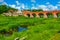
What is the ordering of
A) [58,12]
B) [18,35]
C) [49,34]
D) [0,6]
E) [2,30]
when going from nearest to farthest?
[49,34] → [18,35] → [2,30] → [58,12] → [0,6]

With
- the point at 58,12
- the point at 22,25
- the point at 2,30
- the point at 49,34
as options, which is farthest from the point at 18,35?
the point at 58,12

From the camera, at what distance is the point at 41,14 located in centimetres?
7962

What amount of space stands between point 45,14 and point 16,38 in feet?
187

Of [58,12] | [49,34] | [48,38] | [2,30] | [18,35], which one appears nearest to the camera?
[48,38]

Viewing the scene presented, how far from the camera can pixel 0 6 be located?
78.6 metres

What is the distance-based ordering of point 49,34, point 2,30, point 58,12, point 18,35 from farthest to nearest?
point 58,12
point 2,30
point 18,35
point 49,34

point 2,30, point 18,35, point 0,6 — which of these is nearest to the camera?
point 18,35

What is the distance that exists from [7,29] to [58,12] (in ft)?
137

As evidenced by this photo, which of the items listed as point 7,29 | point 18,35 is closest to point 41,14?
point 7,29

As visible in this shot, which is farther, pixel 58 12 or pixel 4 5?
pixel 4 5

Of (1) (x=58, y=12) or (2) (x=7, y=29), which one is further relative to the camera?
(1) (x=58, y=12)

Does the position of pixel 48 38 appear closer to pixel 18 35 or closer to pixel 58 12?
pixel 18 35

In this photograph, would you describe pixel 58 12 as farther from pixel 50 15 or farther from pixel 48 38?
pixel 48 38

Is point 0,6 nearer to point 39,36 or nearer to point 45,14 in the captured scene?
point 45,14
